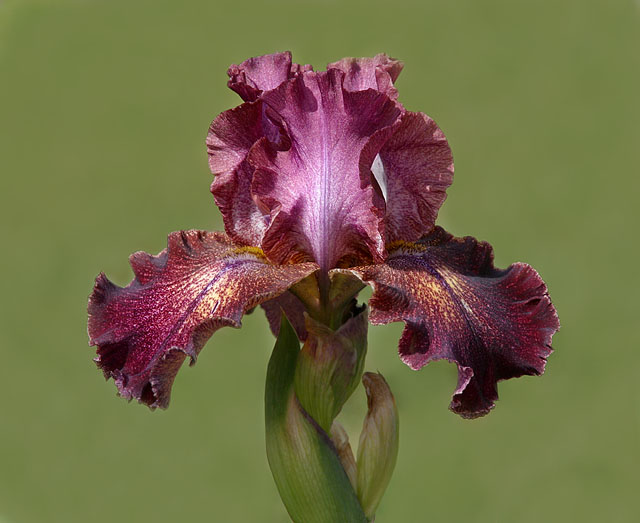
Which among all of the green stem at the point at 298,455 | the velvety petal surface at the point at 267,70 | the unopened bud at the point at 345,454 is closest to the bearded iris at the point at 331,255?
the velvety petal surface at the point at 267,70

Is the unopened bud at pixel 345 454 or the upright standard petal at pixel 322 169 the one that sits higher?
the upright standard petal at pixel 322 169

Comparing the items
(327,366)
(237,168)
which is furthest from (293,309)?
(237,168)

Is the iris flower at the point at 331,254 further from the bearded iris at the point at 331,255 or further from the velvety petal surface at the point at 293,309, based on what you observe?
the velvety petal surface at the point at 293,309

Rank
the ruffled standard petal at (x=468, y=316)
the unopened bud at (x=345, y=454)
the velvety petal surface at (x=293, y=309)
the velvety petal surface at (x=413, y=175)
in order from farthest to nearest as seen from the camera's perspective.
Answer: the velvety petal surface at (x=293, y=309)
the unopened bud at (x=345, y=454)
the velvety petal surface at (x=413, y=175)
the ruffled standard petal at (x=468, y=316)

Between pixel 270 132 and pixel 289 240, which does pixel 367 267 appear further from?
pixel 270 132

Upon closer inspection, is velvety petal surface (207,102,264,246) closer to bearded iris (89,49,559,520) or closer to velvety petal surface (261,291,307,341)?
bearded iris (89,49,559,520)

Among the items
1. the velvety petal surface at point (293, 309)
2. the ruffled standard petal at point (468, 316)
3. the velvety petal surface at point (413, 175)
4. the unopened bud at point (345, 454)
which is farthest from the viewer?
the velvety petal surface at point (293, 309)

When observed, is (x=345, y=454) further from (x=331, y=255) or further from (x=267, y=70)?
(x=267, y=70)
